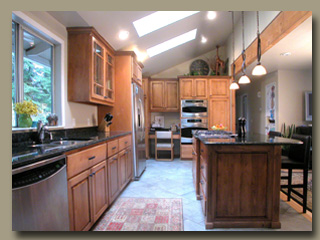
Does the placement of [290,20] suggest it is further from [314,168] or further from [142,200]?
[142,200]

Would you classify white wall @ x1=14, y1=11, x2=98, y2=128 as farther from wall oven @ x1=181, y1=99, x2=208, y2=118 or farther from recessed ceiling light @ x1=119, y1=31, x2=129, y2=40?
wall oven @ x1=181, y1=99, x2=208, y2=118

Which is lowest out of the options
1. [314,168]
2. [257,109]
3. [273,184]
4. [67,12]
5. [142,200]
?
[142,200]

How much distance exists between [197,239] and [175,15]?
3228 mm

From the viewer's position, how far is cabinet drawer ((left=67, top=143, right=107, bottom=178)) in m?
1.35

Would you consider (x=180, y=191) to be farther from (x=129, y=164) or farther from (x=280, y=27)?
(x=280, y=27)

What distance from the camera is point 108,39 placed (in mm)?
2713

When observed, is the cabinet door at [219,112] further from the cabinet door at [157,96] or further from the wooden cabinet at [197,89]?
the cabinet door at [157,96]

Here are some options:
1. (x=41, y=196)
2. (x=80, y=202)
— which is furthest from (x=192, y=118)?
(x=41, y=196)

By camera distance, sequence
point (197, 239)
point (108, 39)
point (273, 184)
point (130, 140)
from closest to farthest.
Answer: point (197, 239), point (273, 184), point (108, 39), point (130, 140)

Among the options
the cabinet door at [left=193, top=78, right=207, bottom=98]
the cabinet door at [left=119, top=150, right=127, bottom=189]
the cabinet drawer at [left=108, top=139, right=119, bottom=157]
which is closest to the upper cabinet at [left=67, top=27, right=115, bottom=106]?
the cabinet drawer at [left=108, top=139, right=119, bottom=157]

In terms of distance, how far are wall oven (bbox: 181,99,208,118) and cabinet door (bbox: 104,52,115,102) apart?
2.21 meters

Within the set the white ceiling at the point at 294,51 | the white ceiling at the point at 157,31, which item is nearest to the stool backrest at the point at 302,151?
the white ceiling at the point at 294,51

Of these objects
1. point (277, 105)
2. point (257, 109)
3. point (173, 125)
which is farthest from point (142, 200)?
point (257, 109)

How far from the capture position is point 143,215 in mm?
1983
